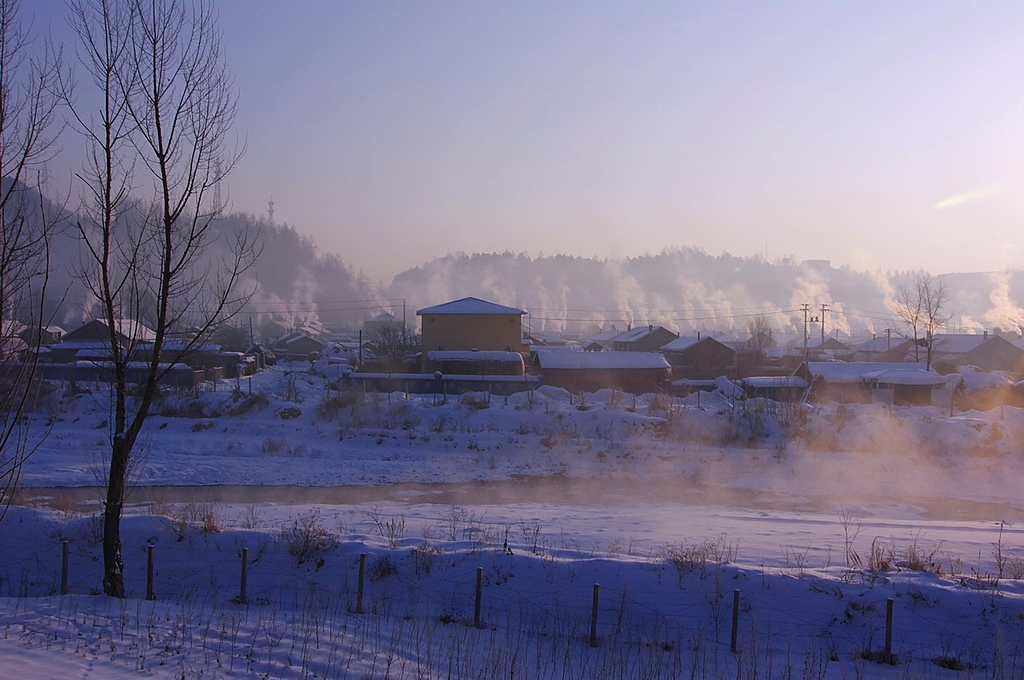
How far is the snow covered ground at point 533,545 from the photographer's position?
754 centimetres

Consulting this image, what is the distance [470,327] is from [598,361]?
10669 millimetres

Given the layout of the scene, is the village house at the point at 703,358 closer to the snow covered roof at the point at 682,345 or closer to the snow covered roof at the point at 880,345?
the snow covered roof at the point at 682,345

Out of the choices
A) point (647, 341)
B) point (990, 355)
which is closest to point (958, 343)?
point (990, 355)

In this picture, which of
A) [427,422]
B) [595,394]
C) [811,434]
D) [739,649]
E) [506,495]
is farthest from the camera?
[595,394]

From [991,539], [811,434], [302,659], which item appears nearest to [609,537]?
[991,539]

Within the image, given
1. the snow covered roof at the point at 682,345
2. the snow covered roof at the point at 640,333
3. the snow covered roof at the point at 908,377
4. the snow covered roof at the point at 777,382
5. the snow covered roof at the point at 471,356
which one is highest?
the snow covered roof at the point at 640,333

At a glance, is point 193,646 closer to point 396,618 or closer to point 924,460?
point 396,618

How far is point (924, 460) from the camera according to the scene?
2445 cm

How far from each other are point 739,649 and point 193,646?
5.50m

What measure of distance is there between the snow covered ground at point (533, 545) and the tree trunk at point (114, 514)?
273mm

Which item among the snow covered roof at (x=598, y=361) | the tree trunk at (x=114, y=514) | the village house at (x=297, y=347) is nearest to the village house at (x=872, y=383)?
the snow covered roof at (x=598, y=361)

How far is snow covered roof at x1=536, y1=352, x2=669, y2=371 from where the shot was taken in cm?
4419

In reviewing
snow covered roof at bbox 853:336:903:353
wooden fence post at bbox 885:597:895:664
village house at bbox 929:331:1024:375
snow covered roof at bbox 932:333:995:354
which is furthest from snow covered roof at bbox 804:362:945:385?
snow covered roof at bbox 853:336:903:353

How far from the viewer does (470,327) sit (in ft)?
170
